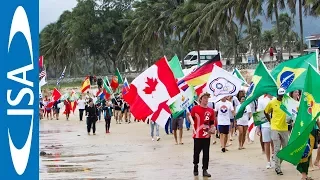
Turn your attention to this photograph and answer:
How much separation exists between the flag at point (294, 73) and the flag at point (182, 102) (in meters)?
5.15

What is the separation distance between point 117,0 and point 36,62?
258ft

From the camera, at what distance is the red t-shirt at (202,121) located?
1187 centimetres

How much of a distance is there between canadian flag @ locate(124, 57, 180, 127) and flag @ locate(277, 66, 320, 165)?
704 cm

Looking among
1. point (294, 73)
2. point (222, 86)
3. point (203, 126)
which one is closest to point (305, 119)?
point (203, 126)

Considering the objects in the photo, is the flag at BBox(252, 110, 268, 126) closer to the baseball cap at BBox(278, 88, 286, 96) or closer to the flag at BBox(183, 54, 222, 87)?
the baseball cap at BBox(278, 88, 286, 96)

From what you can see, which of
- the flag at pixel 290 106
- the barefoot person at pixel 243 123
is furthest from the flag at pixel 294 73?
the barefoot person at pixel 243 123

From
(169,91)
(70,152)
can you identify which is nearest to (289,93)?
(169,91)

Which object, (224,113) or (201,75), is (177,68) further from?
(224,113)

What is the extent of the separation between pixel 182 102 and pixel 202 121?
575cm

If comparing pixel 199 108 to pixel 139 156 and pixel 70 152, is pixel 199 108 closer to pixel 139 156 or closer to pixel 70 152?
pixel 139 156

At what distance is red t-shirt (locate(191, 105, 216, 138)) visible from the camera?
11867mm

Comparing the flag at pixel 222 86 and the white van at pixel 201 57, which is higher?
the white van at pixel 201 57

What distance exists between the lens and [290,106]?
11.5 meters

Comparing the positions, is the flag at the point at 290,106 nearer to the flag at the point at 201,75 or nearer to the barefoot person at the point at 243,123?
the barefoot person at the point at 243,123
